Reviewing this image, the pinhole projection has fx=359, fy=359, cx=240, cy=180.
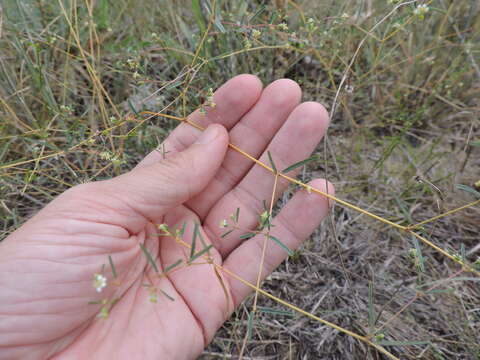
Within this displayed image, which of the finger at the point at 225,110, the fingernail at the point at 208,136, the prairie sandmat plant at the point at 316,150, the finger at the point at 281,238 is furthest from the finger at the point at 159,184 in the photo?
the finger at the point at 281,238

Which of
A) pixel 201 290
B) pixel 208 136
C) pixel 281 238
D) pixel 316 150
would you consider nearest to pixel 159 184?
pixel 208 136

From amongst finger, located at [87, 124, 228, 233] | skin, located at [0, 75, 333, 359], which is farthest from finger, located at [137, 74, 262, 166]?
finger, located at [87, 124, 228, 233]

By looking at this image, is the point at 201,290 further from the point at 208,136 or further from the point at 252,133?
the point at 252,133

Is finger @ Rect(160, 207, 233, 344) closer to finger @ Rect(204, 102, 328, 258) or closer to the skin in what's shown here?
the skin

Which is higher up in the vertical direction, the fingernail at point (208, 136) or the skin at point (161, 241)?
the fingernail at point (208, 136)

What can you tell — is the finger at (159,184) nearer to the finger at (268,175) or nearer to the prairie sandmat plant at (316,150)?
the prairie sandmat plant at (316,150)

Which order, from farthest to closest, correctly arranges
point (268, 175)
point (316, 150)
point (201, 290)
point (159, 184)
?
point (316, 150) < point (268, 175) < point (201, 290) < point (159, 184)
